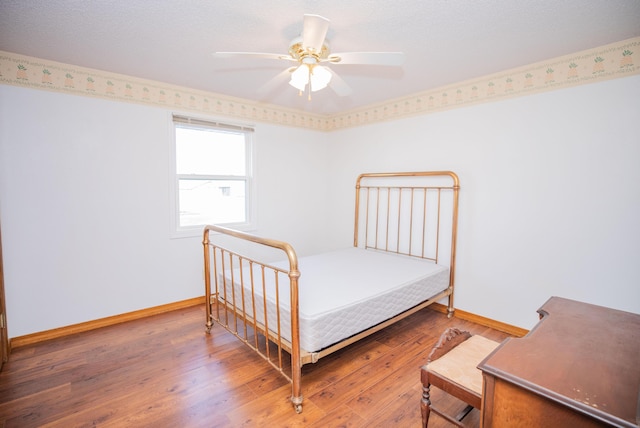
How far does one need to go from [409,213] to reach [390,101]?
1290 mm

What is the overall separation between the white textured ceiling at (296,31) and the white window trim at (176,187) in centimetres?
59

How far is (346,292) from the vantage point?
7.31 feet

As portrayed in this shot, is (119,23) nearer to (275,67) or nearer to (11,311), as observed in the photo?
(275,67)

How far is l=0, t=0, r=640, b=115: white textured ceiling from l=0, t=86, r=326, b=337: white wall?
1.50 ft

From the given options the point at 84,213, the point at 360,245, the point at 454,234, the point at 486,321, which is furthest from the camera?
the point at 360,245

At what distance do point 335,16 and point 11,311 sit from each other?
321cm

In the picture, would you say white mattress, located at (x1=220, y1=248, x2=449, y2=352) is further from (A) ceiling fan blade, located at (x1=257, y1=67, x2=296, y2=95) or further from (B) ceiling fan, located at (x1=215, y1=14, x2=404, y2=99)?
(A) ceiling fan blade, located at (x1=257, y1=67, x2=296, y2=95)

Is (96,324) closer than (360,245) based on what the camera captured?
Yes

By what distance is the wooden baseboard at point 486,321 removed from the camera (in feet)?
8.84

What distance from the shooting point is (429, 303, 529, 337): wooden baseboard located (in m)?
2.69

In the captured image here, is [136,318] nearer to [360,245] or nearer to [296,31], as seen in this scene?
[360,245]

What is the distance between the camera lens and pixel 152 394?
193cm

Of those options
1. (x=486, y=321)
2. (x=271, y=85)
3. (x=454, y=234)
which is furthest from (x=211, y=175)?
(x=486, y=321)

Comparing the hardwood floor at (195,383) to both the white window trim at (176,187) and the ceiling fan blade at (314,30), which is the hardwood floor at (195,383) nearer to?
the white window trim at (176,187)
